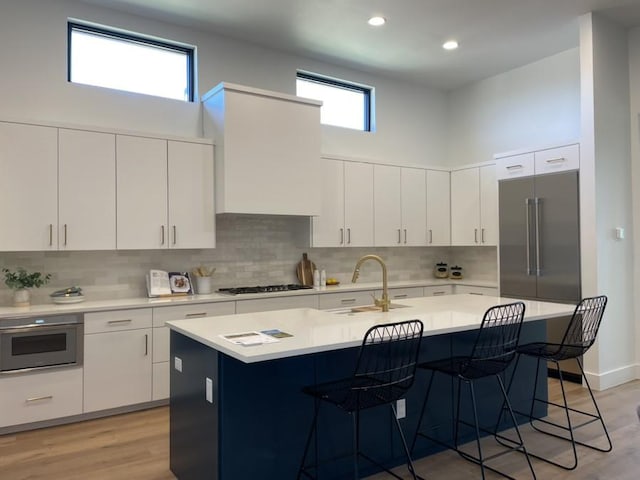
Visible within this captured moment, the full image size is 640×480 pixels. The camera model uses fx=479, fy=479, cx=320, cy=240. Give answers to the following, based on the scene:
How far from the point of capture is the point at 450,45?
203 inches

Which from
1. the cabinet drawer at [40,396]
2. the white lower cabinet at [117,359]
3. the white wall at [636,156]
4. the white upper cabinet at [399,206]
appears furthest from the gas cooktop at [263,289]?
the white wall at [636,156]

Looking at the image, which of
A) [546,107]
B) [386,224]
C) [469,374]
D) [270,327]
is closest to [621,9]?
[546,107]

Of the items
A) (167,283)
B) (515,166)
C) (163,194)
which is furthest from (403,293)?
(163,194)

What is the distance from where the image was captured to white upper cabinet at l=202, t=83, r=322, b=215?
4.43 meters

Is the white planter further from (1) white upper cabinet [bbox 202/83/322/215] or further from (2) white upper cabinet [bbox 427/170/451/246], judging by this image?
(2) white upper cabinet [bbox 427/170/451/246]

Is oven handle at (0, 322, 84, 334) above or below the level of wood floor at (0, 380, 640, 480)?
above

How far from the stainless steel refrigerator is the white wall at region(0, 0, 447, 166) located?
1.59 meters

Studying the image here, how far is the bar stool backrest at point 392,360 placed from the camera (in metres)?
2.32

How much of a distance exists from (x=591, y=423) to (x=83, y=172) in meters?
4.45

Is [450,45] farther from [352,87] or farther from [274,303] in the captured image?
[274,303]

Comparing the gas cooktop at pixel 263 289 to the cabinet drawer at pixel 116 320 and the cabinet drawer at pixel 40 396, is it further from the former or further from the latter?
the cabinet drawer at pixel 40 396

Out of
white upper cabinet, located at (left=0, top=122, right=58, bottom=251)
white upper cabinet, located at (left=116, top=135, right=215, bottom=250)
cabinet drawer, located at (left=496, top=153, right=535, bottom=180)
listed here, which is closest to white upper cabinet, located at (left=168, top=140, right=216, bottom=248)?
white upper cabinet, located at (left=116, top=135, right=215, bottom=250)

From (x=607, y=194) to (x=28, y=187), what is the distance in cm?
505

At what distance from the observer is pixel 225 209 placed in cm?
441
